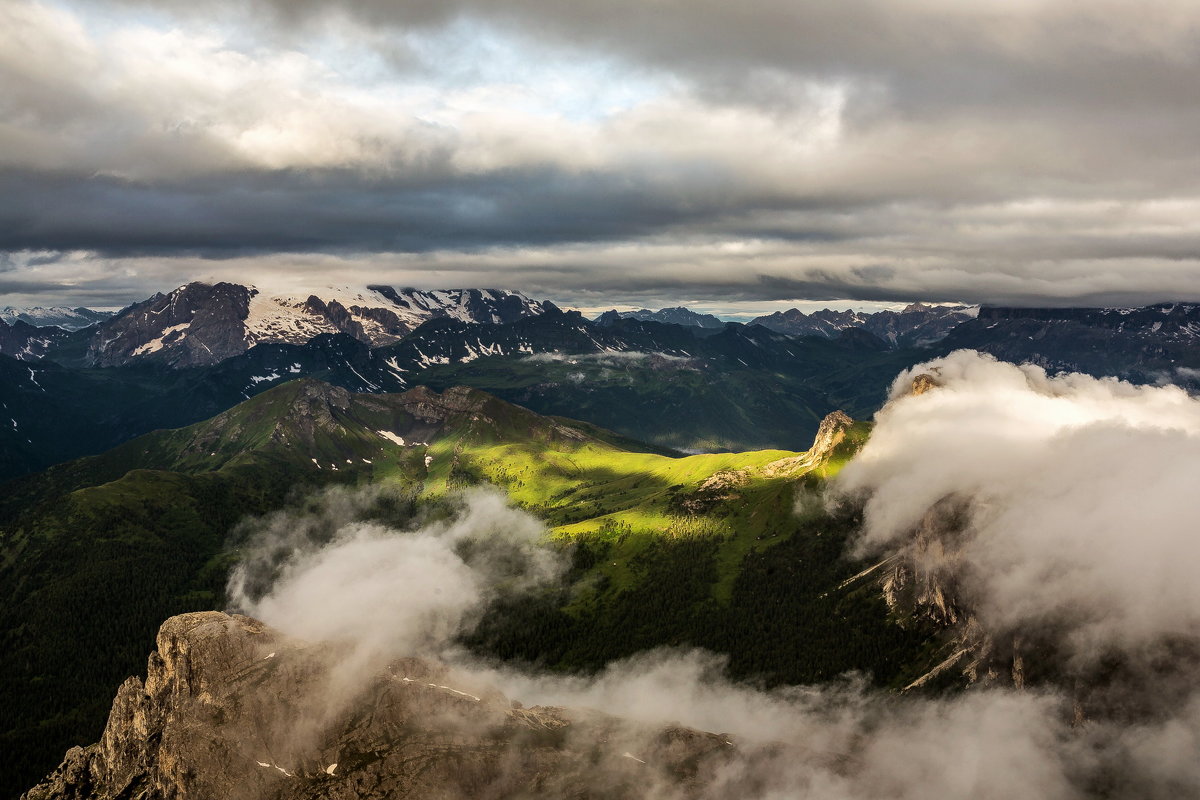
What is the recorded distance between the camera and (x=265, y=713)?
18812 centimetres

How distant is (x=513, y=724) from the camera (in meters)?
196

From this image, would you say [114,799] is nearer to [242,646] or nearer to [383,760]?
[242,646]

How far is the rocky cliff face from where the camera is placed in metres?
180

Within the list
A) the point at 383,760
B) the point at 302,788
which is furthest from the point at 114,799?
the point at 383,760

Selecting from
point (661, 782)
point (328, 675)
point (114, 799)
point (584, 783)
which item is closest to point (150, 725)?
point (114, 799)

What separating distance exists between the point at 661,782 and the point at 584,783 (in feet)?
74.7

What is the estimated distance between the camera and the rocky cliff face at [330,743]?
180 meters

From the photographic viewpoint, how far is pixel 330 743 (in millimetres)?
185875

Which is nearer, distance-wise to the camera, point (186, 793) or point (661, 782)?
point (186, 793)

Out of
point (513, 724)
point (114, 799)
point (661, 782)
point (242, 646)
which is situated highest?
point (242, 646)

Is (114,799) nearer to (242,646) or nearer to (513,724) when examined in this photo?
(242,646)

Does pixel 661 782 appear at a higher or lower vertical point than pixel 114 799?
higher

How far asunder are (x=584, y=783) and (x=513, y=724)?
25.1m

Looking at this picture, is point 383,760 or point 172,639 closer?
point 383,760
